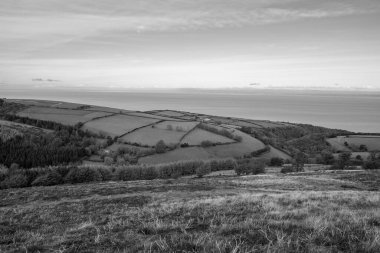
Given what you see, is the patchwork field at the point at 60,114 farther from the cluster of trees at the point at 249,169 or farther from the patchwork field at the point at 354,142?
the patchwork field at the point at 354,142

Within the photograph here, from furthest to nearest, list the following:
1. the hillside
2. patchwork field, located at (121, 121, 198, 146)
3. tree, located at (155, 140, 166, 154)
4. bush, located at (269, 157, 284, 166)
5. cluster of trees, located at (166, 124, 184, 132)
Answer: cluster of trees, located at (166, 124, 184, 132), patchwork field, located at (121, 121, 198, 146), tree, located at (155, 140, 166, 154), the hillside, bush, located at (269, 157, 284, 166)

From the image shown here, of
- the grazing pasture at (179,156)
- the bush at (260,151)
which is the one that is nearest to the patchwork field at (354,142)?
the bush at (260,151)

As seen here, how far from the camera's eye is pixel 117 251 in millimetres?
6371

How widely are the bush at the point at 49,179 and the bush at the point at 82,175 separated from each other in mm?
972

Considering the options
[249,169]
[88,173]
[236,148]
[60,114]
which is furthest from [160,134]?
[60,114]

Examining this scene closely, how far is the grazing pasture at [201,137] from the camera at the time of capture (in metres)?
71.9

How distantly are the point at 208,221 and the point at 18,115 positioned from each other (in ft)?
346

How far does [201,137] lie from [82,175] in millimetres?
36780

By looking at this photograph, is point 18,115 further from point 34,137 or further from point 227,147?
point 227,147

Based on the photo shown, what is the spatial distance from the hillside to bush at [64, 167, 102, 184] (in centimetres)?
1168

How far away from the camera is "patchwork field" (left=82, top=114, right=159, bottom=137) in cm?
7938

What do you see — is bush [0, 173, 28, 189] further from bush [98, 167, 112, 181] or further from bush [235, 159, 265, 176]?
bush [235, 159, 265, 176]

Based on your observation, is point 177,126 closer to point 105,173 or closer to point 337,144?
point 105,173

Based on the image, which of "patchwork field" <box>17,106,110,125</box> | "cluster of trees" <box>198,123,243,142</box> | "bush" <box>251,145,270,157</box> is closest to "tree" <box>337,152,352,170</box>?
"bush" <box>251,145,270,157</box>
